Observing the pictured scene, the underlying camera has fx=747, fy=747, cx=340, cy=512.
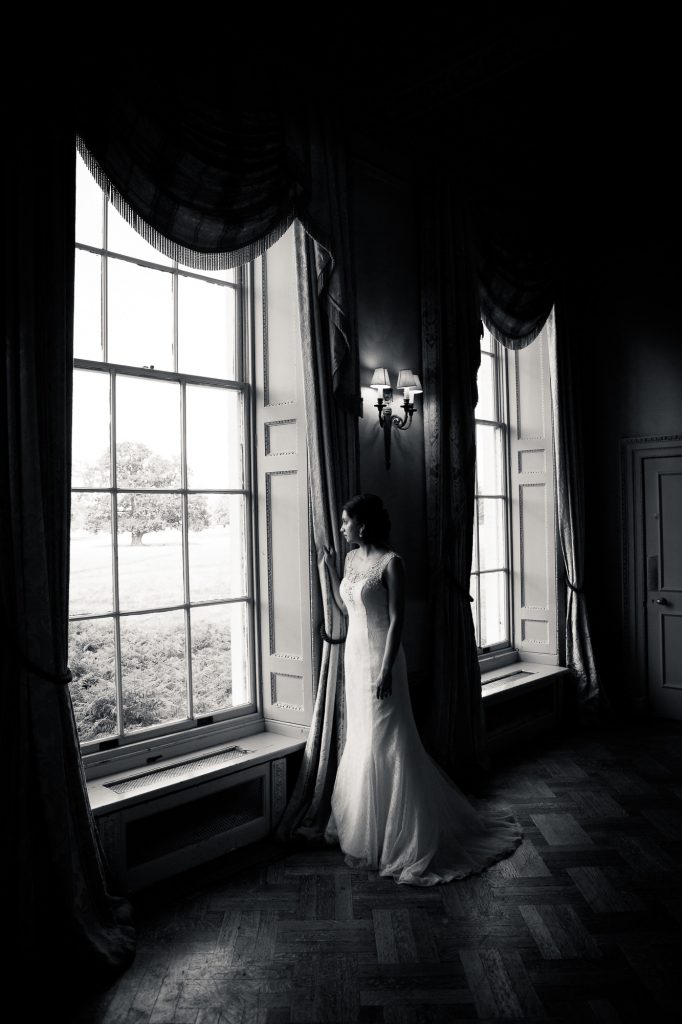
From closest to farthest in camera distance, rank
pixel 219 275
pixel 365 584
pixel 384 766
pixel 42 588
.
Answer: pixel 42 588 < pixel 384 766 < pixel 365 584 < pixel 219 275

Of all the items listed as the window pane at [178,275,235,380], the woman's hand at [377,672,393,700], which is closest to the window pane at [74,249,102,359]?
the window pane at [178,275,235,380]

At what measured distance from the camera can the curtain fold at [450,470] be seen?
438 centimetres

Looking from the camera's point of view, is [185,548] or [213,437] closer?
[185,548]

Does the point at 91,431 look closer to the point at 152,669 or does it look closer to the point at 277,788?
the point at 152,669

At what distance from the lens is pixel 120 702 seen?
323cm

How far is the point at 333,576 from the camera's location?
3.66m

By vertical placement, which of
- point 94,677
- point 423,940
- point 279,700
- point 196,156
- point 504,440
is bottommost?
point 423,940

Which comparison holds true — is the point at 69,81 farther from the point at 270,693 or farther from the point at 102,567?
the point at 270,693

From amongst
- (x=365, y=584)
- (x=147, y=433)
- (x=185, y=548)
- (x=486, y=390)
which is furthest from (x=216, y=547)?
(x=486, y=390)

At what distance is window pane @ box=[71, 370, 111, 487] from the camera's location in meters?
3.12

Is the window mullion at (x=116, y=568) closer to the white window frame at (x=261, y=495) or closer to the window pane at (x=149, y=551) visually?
the window pane at (x=149, y=551)

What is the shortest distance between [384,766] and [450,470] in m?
1.88

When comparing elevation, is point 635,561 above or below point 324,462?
below

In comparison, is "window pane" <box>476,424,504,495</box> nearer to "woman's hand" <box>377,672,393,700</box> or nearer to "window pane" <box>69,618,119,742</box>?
"woman's hand" <box>377,672,393,700</box>
